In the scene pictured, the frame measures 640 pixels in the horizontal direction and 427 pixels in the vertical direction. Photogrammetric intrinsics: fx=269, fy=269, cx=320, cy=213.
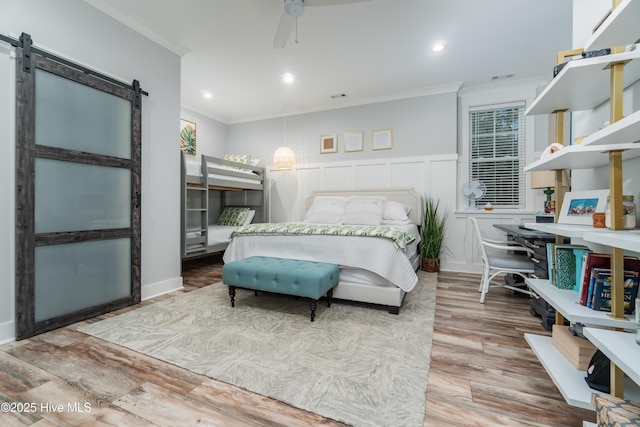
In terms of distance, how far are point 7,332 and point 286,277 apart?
203cm

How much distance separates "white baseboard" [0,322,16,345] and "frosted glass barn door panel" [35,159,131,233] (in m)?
0.69

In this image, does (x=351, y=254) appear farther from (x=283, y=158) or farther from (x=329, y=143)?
(x=329, y=143)

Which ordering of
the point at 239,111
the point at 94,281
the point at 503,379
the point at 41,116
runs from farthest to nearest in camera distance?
the point at 239,111, the point at 94,281, the point at 41,116, the point at 503,379

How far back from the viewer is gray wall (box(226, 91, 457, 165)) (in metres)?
4.26

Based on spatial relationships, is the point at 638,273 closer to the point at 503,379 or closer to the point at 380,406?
the point at 503,379

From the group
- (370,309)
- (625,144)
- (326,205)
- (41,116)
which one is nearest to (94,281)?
(41,116)

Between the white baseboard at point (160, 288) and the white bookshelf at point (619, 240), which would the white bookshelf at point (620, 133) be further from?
the white baseboard at point (160, 288)

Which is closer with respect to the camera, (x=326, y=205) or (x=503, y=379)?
(x=503, y=379)

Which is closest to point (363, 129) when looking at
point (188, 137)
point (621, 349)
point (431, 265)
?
point (431, 265)

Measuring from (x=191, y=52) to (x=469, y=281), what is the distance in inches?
181

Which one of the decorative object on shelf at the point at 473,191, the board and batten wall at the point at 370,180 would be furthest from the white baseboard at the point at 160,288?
the decorative object on shelf at the point at 473,191

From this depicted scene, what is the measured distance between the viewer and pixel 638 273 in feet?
3.66

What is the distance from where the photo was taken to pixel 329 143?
5000mm

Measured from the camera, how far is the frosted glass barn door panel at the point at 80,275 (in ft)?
6.92
